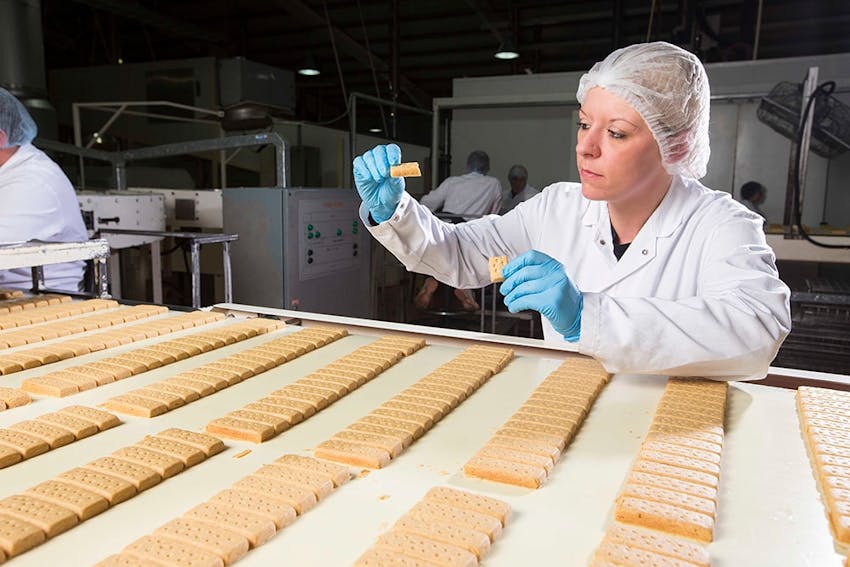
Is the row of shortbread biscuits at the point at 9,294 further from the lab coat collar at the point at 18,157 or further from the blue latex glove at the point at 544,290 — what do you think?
the blue latex glove at the point at 544,290

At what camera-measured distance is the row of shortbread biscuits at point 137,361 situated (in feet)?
4.86

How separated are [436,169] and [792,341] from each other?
338 centimetres

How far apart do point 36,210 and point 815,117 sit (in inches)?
193

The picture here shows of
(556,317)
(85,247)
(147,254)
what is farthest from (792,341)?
(147,254)

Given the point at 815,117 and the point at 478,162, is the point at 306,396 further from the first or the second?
the point at 478,162

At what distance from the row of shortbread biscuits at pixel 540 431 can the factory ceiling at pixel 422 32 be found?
6.37 m

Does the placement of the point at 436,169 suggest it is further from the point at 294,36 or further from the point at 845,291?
the point at 294,36

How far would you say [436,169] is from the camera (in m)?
5.80

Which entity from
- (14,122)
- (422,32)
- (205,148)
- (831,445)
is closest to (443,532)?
(831,445)

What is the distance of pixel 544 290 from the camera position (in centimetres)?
130

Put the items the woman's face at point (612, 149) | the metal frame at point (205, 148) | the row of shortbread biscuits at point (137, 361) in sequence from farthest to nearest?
the metal frame at point (205, 148)
the woman's face at point (612, 149)
the row of shortbread biscuits at point (137, 361)

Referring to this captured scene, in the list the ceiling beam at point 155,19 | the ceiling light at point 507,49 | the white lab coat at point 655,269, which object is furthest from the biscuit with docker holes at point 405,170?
the ceiling beam at point 155,19

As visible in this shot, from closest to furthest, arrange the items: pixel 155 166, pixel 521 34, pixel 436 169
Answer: pixel 436 169 → pixel 155 166 → pixel 521 34

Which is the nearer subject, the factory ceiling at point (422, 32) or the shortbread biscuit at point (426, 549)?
the shortbread biscuit at point (426, 549)
